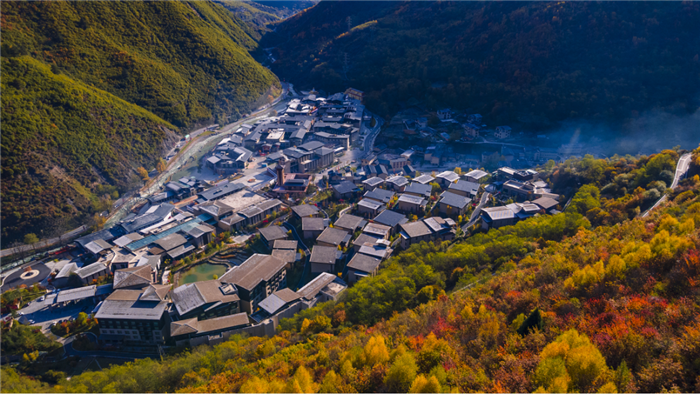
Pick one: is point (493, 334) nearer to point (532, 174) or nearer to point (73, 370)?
point (73, 370)

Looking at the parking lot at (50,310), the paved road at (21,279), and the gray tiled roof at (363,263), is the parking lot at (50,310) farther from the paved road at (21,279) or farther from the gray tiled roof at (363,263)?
the gray tiled roof at (363,263)

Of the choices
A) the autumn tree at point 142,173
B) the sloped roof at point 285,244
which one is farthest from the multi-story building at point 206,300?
the autumn tree at point 142,173

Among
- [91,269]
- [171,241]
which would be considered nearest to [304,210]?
[171,241]

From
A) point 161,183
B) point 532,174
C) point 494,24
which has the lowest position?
point 532,174

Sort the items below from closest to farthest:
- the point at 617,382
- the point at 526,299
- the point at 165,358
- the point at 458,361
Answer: the point at 617,382, the point at 458,361, the point at 526,299, the point at 165,358

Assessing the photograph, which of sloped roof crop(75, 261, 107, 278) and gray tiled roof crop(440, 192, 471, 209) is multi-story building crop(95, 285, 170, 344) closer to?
sloped roof crop(75, 261, 107, 278)

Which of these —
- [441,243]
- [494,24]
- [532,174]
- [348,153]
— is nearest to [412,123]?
[348,153]

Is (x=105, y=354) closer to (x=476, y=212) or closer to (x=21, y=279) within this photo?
(x=21, y=279)
